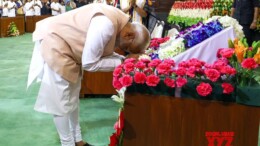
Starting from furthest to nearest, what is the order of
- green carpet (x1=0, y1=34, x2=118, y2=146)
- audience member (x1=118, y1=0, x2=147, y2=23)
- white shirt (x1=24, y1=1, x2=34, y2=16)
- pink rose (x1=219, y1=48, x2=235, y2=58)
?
white shirt (x1=24, y1=1, x2=34, y2=16) → audience member (x1=118, y1=0, x2=147, y2=23) → green carpet (x1=0, y1=34, x2=118, y2=146) → pink rose (x1=219, y1=48, x2=235, y2=58)

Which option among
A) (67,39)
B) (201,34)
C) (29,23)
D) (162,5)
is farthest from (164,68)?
(29,23)

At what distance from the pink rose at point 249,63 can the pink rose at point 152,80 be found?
1.35 feet

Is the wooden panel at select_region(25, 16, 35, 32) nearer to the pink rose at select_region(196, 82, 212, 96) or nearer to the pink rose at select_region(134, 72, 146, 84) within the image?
the pink rose at select_region(134, 72, 146, 84)

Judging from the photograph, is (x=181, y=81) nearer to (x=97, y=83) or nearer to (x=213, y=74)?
(x=213, y=74)

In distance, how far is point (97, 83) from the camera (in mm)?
4156

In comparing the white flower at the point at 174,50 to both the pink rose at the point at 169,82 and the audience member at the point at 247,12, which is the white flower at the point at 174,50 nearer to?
the pink rose at the point at 169,82

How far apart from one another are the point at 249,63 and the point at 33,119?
2.38 m

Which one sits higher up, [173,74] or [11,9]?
[173,74]

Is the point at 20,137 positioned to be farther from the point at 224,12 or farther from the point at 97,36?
the point at 224,12

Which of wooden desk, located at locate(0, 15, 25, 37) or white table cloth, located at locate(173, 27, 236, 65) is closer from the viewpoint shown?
white table cloth, located at locate(173, 27, 236, 65)

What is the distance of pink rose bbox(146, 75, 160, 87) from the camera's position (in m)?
1.76

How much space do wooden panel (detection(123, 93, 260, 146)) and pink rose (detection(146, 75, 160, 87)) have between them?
8 cm

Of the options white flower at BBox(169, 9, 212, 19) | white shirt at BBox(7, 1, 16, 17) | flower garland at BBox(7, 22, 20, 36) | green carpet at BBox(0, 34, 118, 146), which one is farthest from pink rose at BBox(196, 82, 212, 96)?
white shirt at BBox(7, 1, 16, 17)

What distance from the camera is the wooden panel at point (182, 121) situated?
69.5 inches
